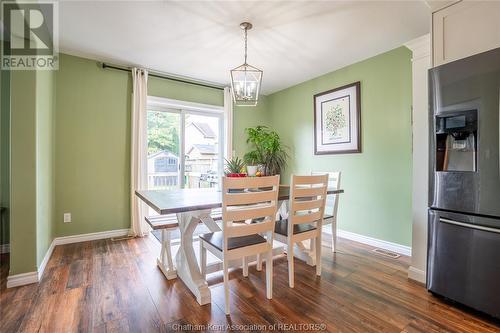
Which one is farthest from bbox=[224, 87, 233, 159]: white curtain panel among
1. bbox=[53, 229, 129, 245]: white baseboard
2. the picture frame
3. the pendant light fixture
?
bbox=[53, 229, 129, 245]: white baseboard

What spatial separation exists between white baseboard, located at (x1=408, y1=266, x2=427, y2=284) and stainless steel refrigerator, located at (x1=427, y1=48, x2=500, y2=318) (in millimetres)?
202

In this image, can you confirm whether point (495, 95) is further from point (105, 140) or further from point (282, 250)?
point (105, 140)

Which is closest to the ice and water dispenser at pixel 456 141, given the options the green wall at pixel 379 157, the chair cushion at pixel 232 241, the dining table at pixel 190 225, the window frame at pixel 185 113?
the green wall at pixel 379 157

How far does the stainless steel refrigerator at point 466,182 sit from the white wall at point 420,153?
25 cm

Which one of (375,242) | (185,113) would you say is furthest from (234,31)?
(375,242)

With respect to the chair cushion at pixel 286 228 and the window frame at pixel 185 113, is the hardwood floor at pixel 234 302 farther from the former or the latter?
the window frame at pixel 185 113

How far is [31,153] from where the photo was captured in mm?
2160

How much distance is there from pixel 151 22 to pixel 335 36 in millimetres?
1929

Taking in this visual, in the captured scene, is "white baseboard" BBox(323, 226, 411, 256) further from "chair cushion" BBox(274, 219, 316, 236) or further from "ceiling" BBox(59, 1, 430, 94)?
"ceiling" BBox(59, 1, 430, 94)

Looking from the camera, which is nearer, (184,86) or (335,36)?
(335,36)

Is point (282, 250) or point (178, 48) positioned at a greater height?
point (178, 48)

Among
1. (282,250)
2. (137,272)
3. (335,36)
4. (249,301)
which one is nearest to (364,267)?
(282,250)

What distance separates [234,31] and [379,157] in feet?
7.64

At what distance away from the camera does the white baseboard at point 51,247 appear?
210cm
